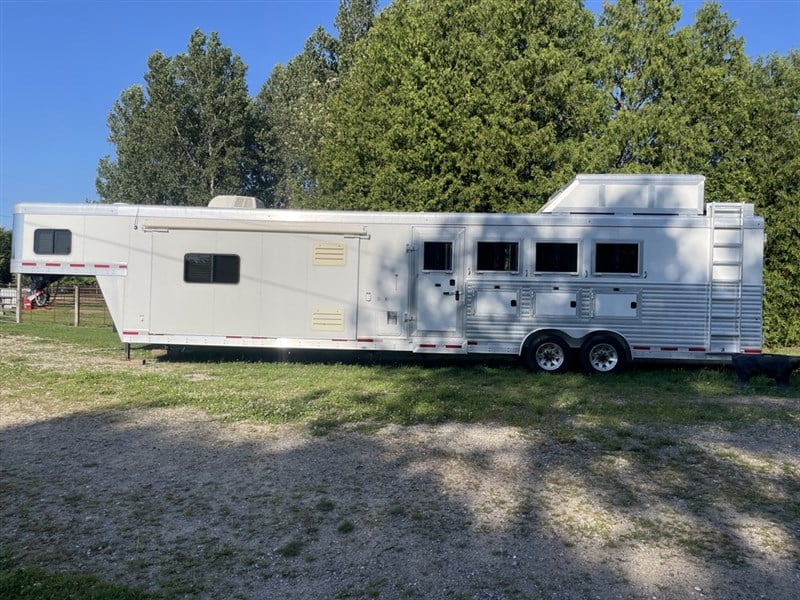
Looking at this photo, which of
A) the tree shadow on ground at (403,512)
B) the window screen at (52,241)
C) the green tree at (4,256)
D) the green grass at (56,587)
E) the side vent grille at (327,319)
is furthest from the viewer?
the green tree at (4,256)

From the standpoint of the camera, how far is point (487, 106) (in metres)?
17.6

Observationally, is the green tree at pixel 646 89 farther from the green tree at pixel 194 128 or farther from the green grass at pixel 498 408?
the green tree at pixel 194 128

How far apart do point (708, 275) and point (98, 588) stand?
1044cm

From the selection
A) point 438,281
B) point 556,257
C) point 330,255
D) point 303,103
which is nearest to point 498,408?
point 438,281

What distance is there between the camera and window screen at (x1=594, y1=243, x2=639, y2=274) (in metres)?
11.2

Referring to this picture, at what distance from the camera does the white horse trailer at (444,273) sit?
1107 centimetres

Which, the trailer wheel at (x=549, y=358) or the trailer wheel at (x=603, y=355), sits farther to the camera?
the trailer wheel at (x=549, y=358)

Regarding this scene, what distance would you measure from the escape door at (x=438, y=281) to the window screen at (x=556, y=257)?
140cm

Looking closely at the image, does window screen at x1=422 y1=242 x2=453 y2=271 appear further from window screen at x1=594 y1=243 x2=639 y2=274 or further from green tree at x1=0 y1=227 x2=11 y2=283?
green tree at x1=0 y1=227 x2=11 y2=283

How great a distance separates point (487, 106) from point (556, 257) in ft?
25.6

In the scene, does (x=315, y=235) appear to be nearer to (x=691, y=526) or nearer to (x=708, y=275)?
(x=708, y=275)

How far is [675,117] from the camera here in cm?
1695


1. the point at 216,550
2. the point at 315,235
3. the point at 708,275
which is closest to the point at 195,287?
the point at 315,235

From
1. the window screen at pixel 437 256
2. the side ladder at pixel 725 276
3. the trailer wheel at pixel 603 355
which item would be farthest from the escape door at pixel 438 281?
the side ladder at pixel 725 276
